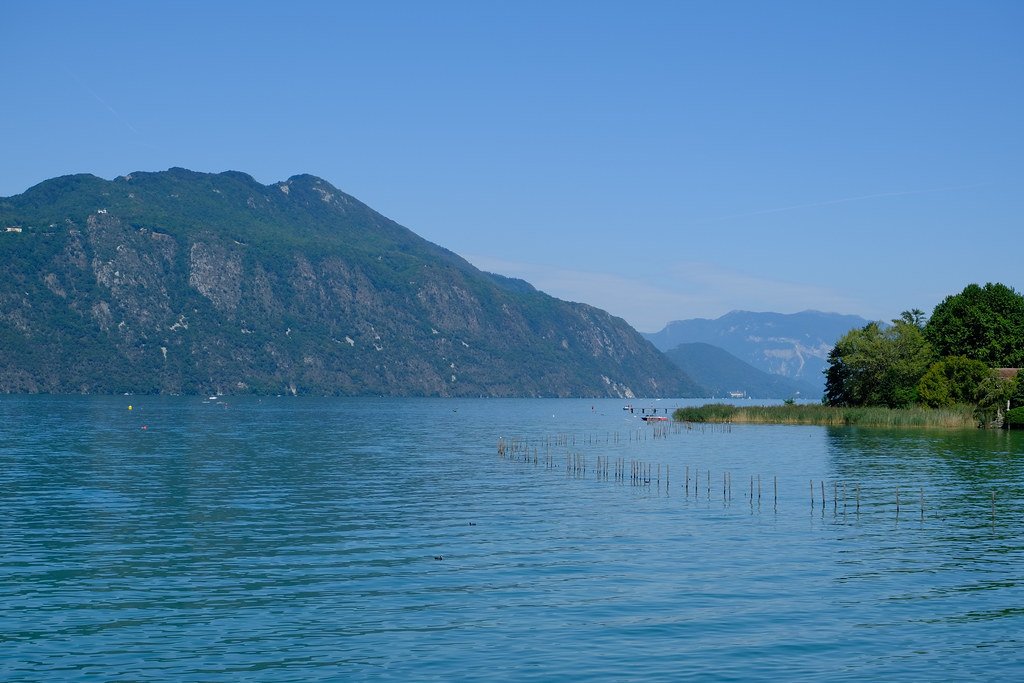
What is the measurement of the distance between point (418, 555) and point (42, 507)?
93.7 ft

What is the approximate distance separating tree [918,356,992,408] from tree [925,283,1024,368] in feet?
30.9

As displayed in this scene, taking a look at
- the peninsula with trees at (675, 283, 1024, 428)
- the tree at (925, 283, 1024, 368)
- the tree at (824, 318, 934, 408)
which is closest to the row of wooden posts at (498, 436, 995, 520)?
the peninsula with trees at (675, 283, 1024, 428)

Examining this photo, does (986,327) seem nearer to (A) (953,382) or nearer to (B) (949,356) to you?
(B) (949,356)

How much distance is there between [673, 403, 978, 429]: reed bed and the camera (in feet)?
491

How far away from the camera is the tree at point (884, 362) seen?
554 feet

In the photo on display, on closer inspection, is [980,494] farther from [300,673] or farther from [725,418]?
[725,418]

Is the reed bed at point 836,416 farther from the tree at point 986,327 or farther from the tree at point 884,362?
the tree at point 986,327

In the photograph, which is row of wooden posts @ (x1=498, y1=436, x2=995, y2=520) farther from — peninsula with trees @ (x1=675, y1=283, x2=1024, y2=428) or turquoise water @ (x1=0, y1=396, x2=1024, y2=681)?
peninsula with trees @ (x1=675, y1=283, x2=1024, y2=428)

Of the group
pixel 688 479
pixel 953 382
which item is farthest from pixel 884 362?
pixel 688 479

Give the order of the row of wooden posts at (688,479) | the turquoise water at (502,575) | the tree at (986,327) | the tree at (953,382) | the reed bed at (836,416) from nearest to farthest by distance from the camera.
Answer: the turquoise water at (502,575), the row of wooden posts at (688,479), the reed bed at (836,416), the tree at (953,382), the tree at (986,327)

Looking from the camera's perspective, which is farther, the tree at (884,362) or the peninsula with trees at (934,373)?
the tree at (884,362)

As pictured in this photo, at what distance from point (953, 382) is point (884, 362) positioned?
1943 centimetres

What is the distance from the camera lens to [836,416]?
17338 centimetres

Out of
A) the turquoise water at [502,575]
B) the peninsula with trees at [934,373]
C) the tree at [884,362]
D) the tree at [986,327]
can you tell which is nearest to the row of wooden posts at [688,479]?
the turquoise water at [502,575]
